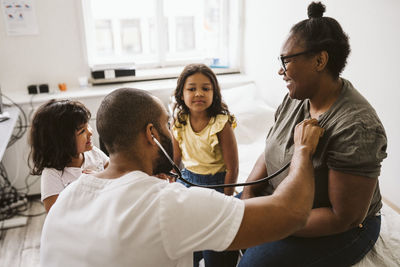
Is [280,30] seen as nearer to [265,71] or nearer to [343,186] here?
[265,71]

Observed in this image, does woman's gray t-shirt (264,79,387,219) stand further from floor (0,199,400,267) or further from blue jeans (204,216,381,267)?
floor (0,199,400,267)

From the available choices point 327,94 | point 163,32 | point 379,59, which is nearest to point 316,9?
point 327,94

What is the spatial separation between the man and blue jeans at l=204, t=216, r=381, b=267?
14.2 inches

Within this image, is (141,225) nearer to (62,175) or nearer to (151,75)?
(62,175)

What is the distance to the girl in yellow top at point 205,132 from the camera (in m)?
1.62

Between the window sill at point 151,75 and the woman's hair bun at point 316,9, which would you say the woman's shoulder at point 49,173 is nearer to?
the woman's hair bun at point 316,9

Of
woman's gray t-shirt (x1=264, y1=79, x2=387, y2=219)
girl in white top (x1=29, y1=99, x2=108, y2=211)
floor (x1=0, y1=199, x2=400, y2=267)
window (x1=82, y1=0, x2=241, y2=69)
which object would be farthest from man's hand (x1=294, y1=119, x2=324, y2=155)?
window (x1=82, y1=0, x2=241, y2=69)

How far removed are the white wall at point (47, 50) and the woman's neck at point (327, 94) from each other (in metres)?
2.10

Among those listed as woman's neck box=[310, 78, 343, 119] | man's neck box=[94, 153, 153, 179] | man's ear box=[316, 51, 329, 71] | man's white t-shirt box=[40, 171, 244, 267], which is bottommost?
man's white t-shirt box=[40, 171, 244, 267]

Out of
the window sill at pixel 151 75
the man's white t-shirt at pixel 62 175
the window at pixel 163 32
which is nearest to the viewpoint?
the man's white t-shirt at pixel 62 175

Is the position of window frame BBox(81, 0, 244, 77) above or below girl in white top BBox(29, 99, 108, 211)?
above

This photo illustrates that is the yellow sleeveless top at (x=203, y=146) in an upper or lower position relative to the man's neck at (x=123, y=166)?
lower

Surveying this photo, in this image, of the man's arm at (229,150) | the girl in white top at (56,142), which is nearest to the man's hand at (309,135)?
the man's arm at (229,150)

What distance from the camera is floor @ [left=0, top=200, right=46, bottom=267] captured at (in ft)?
6.41
